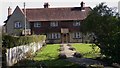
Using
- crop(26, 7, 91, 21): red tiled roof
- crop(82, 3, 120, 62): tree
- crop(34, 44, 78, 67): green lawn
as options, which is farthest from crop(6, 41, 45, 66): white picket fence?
crop(26, 7, 91, 21): red tiled roof

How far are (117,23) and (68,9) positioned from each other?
5393 centimetres

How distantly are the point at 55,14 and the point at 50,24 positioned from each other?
3017mm

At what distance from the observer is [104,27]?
27.7 metres

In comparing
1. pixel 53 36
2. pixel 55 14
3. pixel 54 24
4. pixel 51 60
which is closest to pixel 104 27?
pixel 51 60

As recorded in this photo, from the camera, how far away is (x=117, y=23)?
1048 inches

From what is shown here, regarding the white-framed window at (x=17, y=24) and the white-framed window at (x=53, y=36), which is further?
the white-framed window at (x=53, y=36)

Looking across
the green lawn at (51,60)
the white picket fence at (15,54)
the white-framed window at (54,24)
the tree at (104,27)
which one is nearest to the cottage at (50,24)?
the white-framed window at (54,24)

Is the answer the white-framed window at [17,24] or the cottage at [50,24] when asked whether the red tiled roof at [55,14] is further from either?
the white-framed window at [17,24]

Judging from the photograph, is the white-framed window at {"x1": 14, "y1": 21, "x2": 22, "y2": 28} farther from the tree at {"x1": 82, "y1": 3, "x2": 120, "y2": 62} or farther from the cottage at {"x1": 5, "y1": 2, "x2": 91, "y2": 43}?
the tree at {"x1": 82, "y1": 3, "x2": 120, "y2": 62}

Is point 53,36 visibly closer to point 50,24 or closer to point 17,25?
point 50,24

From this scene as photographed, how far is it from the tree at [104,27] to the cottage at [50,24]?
4717 cm

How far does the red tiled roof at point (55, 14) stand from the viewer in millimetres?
77312

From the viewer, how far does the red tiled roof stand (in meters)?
77.3

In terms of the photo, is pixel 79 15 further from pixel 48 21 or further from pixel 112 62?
pixel 112 62
